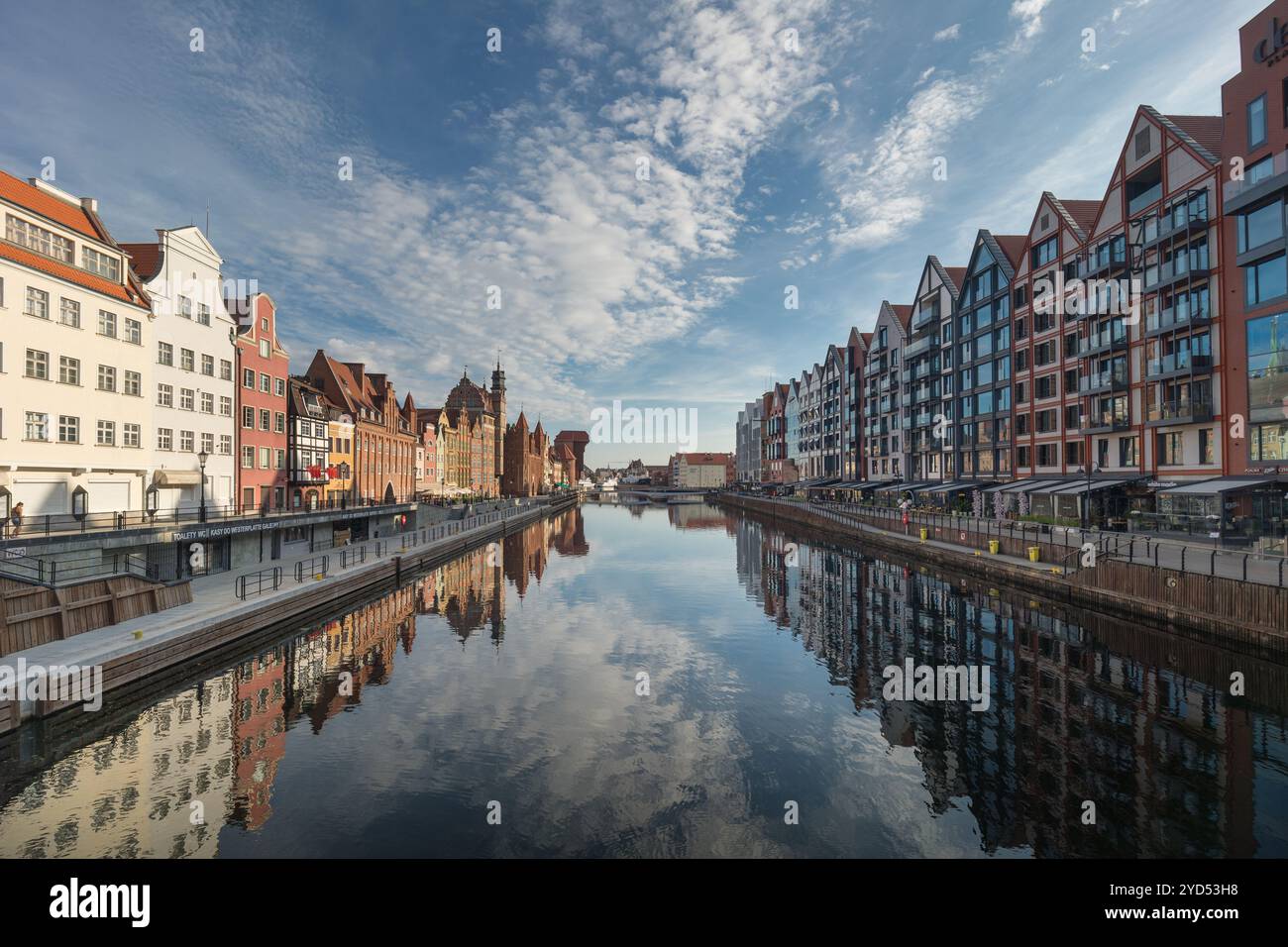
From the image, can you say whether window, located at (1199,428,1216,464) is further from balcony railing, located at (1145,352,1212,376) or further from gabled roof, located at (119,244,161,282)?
gabled roof, located at (119,244,161,282)

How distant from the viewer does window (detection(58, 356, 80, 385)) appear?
92.6 feet

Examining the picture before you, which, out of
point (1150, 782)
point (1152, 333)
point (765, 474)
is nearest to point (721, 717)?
point (1150, 782)

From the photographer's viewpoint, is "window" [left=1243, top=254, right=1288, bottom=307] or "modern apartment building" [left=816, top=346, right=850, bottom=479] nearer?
"window" [left=1243, top=254, right=1288, bottom=307]

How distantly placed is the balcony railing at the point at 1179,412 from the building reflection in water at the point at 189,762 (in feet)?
134

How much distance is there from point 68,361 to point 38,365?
151 cm

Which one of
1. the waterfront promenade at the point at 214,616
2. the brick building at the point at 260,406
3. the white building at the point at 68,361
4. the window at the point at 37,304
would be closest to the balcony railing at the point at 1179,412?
the waterfront promenade at the point at 214,616

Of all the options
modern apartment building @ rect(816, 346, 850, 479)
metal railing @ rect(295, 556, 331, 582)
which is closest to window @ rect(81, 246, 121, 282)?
metal railing @ rect(295, 556, 331, 582)

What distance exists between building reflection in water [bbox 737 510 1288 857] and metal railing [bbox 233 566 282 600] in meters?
23.0

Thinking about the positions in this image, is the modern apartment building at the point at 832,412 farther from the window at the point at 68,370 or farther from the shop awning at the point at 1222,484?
the window at the point at 68,370

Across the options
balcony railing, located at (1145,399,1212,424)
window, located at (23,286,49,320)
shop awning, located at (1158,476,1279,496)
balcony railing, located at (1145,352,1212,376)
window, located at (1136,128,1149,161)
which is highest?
window, located at (1136,128,1149,161)

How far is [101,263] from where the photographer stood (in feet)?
101

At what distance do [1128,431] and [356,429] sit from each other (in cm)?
6726
